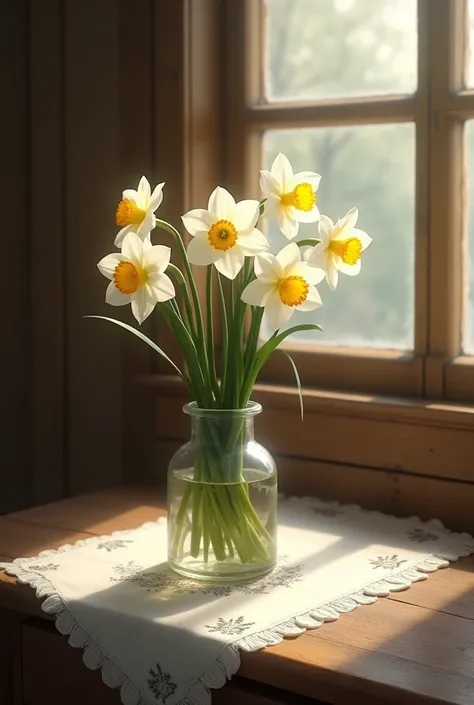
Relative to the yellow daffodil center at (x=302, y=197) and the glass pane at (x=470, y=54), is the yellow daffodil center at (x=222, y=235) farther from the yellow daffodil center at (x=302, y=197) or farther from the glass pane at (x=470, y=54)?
the glass pane at (x=470, y=54)

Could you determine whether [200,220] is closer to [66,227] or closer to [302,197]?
[302,197]

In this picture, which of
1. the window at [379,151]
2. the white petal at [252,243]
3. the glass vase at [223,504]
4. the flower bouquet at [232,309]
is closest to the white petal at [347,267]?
the flower bouquet at [232,309]

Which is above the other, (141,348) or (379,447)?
(141,348)

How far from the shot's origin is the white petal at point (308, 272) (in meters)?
1.28

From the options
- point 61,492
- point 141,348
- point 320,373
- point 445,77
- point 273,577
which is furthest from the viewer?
point 61,492

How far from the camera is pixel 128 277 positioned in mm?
1275

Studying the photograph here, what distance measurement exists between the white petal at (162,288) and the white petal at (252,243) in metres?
0.10

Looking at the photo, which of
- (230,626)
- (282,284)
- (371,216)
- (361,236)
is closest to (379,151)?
(371,216)

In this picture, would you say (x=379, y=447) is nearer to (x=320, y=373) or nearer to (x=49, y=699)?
(x=320, y=373)

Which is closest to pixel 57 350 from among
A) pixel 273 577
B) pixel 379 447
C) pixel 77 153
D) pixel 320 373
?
pixel 77 153

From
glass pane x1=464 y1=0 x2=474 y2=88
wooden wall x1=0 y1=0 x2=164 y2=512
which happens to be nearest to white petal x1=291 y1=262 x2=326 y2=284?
glass pane x1=464 y1=0 x2=474 y2=88

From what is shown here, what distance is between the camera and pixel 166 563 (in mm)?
1429

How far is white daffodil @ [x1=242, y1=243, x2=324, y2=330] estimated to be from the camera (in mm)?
1280

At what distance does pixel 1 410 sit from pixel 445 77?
3.49 feet
